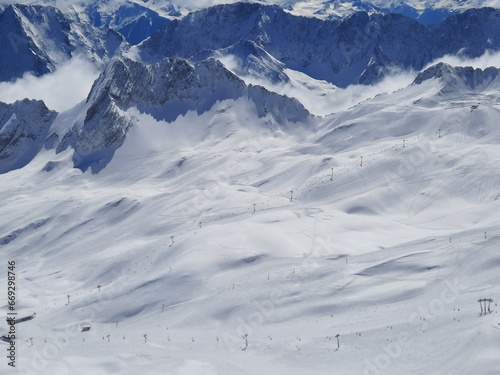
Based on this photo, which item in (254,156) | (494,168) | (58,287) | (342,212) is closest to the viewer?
(58,287)

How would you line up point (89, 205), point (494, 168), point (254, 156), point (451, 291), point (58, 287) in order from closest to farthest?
point (451, 291) < point (58, 287) < point (494, 168) < point (89, 205) < point (254, 156)

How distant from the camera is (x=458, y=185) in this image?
5659 inches

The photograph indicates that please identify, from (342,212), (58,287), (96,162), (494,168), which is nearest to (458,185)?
(494,168)

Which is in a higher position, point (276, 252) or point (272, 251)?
point (272, 251)

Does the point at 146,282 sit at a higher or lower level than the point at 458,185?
higher

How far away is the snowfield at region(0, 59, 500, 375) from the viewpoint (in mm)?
70688

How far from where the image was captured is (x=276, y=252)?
4360 inches

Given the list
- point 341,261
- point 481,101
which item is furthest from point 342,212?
point 481,101

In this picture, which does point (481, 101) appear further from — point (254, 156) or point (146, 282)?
point (146, 282)

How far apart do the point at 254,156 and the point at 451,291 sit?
11072cm

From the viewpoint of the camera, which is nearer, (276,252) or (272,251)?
(276,252)

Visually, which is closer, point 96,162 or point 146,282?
point 146,282

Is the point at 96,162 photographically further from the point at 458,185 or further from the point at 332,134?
the point at 458,185

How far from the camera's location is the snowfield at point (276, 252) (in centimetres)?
7069
